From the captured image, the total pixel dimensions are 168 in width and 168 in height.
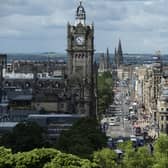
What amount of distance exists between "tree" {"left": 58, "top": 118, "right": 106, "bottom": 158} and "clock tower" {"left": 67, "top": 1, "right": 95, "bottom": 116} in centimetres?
3726

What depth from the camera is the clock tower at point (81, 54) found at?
156375 millimetres

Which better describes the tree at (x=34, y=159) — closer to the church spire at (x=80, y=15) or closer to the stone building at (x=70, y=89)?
the stone building at (x=70, y=89)

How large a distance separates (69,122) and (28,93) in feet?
113

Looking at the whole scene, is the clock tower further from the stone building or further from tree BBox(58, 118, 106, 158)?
tree BBox(58, 118, 106, 158)

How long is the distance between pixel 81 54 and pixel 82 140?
6178 centimetres

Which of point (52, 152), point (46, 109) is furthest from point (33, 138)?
point (46, 109)

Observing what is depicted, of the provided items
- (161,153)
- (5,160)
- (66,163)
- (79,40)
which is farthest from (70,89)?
(66,163)

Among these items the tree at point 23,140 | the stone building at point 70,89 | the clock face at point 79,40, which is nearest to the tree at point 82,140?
the tree at point 23,140

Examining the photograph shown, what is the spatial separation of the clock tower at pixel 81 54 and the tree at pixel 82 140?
37.3 metres

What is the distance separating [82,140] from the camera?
322 feet

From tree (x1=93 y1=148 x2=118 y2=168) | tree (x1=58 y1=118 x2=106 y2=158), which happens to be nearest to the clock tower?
tree (x1=58 y1=118 x2=106 y2=158)

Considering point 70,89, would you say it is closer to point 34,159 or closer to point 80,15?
point 80,15

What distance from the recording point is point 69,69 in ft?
529

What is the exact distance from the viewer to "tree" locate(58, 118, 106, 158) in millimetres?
90619
